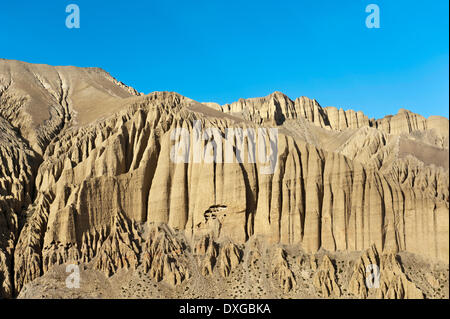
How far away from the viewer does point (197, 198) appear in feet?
248

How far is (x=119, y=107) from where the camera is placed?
8912 cm

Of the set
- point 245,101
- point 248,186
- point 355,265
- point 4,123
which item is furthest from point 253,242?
point 245,101

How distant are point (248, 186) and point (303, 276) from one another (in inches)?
516

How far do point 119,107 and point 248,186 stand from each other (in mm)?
24905

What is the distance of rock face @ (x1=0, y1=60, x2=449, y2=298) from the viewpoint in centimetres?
6912

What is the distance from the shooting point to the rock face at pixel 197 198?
227ft

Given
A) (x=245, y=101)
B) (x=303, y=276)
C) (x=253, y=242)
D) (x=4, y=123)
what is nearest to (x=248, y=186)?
(x=253, y=242)
